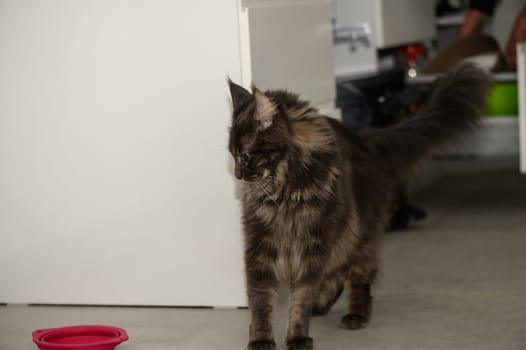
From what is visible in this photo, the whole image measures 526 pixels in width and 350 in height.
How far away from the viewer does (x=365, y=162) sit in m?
2.57

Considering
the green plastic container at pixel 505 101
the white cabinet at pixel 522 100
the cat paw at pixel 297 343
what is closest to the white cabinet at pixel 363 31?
the green plastic container at pixel 505 101

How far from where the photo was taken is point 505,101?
13.2 ft

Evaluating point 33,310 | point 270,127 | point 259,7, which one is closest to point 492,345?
point 270,127

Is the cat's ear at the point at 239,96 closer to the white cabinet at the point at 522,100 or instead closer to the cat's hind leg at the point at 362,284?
the cat's hind leg at the point at 362,284

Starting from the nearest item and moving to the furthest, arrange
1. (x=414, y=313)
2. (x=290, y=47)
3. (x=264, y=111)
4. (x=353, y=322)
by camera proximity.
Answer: (x=264, y=111)
(x=353, y=322)
(x=414, y=313)
(x=290, y=47)

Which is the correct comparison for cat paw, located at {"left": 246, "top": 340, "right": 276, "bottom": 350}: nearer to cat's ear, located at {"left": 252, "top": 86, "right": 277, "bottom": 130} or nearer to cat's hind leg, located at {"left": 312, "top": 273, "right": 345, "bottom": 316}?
cat's hind leg, located at {"left": 312, "top": 273, "right": 345, "bottom": 316}

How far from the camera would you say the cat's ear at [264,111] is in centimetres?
206

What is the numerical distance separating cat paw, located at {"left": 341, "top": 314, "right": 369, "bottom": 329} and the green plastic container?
1.91 m

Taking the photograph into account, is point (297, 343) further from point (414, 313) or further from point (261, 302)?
point (414, 313)

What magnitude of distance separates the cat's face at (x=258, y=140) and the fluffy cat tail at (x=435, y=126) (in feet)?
2.09

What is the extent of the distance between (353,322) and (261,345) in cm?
35

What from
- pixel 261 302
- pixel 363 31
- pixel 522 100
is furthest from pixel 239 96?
pixel 363 31

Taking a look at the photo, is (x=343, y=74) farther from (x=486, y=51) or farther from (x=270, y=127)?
(x=270, y=127)

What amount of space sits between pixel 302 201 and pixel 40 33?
1109 mm
